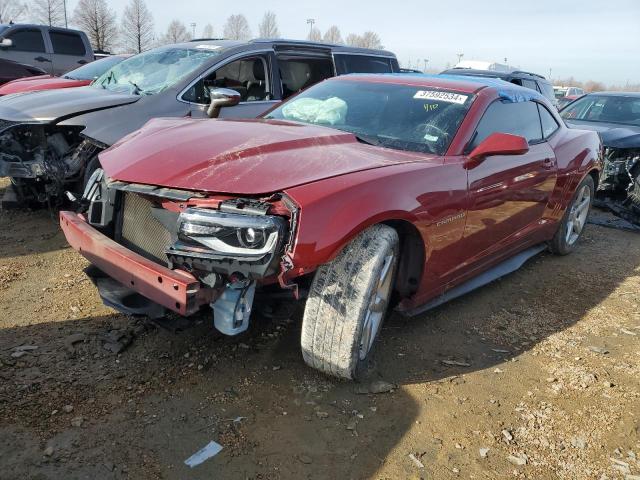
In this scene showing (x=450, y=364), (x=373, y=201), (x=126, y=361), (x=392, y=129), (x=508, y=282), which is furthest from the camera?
(x=508, y=282)

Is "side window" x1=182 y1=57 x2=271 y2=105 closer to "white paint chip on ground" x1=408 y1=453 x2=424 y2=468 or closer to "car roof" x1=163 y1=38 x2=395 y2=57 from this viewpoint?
"car roof" x1=163 y1=38 x2=395 y2=57

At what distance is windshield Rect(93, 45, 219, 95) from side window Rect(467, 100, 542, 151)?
10.1 feet

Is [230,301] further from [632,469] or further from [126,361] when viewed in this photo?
[632,469]

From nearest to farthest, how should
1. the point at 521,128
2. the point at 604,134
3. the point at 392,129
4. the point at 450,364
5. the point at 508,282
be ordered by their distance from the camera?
the point at 450,364
the point at 392,129
the point at 521,128
the point at 508,282
the point at 604,134

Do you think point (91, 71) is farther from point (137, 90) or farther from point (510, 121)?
point (510, 121)

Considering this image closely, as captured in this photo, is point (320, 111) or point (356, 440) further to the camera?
point (320, 111)

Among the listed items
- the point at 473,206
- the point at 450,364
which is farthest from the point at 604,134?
the point at 450,364

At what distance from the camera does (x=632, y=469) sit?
2357 millimetres

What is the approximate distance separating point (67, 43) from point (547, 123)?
37.3ft

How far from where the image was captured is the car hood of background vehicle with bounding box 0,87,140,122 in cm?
480

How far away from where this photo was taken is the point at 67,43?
12172 mm

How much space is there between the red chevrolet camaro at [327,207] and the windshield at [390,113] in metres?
0.01

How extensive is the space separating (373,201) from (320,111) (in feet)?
4.81

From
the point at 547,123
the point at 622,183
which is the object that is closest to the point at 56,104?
the point at 547,123
